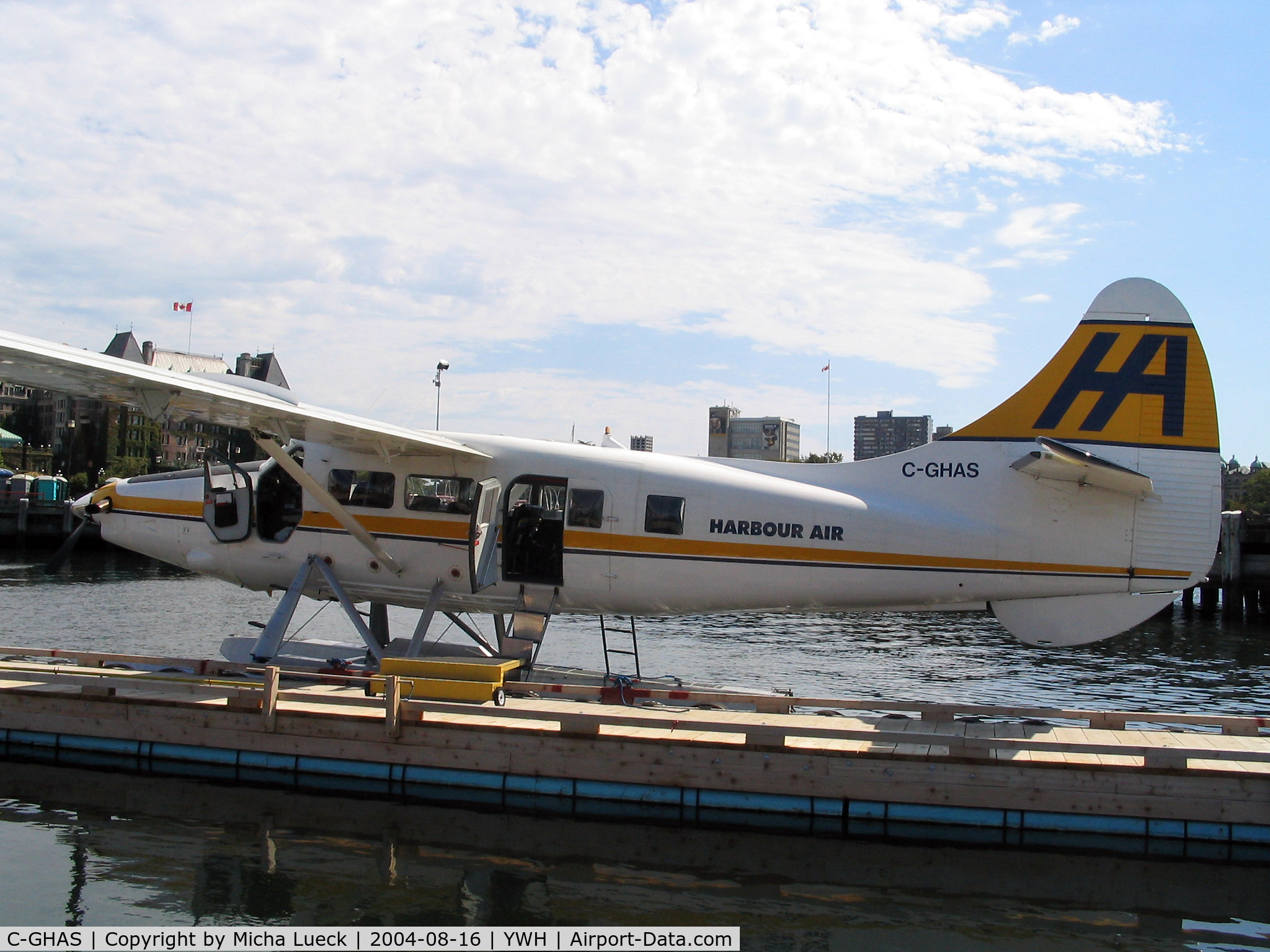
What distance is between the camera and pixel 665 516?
1113cm

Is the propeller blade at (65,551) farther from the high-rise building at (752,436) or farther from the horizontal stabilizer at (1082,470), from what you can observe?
the high-rise building at (752,436)

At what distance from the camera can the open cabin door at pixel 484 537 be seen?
1102 centimetres

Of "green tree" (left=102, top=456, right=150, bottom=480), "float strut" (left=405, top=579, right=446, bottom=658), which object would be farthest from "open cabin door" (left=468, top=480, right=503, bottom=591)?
"green tree" (left=102, top=456, right=150, bottom=480)

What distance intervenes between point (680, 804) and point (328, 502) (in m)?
5.25

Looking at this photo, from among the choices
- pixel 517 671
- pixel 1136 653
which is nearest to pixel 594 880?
pixel 517 671

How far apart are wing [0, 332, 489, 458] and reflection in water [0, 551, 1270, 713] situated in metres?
8.27

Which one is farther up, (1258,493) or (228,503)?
(1258,493)

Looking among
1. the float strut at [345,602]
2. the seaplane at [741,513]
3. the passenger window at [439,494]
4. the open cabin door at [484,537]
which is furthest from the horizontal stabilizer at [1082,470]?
the float strut at [345,602]

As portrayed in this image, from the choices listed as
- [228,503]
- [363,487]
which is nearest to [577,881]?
[363,487]

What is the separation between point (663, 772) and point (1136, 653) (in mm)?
19066

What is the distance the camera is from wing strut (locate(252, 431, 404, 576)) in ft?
35.2

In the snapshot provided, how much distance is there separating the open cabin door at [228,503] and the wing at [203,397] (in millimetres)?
1180

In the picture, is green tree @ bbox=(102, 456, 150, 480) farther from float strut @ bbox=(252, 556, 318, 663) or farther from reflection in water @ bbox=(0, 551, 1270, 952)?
reflection in water @ bbox=(0, 551, 1270, 952)

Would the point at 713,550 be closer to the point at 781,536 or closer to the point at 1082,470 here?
the point at 781,536
